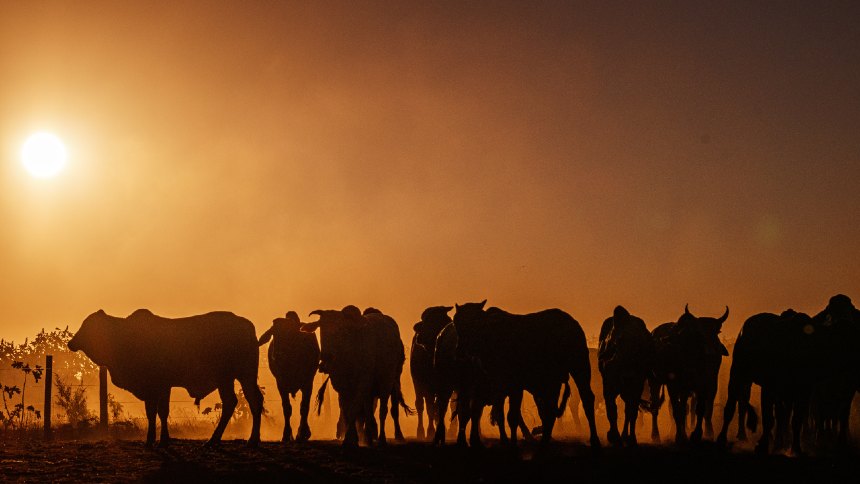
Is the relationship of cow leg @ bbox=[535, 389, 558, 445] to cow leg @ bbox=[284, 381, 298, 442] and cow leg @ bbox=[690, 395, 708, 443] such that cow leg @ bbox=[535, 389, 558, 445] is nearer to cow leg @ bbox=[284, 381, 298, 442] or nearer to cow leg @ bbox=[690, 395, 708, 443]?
cow leg @ bbox=[690, 395, 708, 443]

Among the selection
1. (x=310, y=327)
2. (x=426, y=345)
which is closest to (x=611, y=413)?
(x=426, y=345)

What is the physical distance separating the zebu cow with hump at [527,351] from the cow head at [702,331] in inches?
131

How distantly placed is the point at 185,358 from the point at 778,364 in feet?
36.2

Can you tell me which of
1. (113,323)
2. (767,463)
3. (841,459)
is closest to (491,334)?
(767,463)

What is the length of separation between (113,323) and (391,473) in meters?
8.42

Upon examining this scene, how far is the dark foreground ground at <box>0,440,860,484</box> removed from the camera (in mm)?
11273

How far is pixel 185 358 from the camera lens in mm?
16469

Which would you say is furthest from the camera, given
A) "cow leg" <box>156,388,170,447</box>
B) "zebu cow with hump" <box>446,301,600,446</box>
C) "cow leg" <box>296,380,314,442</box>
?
"cow leg" <box>296,380,314,442</box>

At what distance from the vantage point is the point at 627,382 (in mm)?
16422

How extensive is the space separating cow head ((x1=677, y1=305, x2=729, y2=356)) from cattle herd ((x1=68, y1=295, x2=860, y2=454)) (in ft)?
0.07

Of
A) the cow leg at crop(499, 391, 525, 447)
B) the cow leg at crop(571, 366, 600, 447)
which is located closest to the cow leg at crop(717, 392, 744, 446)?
the cow leg at crop(571, 366, 600, 447)

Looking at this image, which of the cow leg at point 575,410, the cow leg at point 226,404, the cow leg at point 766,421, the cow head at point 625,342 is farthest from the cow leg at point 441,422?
the cow leg at point 575,410

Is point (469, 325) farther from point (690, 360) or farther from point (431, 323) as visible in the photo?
point (690, 360)

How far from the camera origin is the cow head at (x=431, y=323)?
59.7ft
